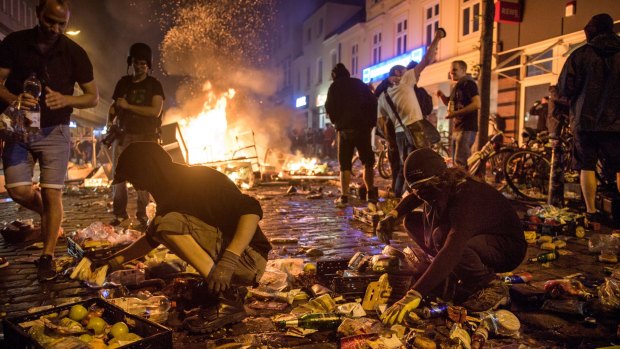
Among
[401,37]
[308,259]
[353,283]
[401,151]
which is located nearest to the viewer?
[353,283]

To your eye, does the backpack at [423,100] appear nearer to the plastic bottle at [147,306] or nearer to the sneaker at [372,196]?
the sneaker at [372,196]

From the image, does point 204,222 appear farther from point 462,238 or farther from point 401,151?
point 401,151

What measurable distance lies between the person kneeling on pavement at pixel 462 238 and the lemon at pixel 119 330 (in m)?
1.59

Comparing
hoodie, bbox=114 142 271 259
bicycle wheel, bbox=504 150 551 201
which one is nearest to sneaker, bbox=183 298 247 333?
hoodie, bbox=114 142 271 259

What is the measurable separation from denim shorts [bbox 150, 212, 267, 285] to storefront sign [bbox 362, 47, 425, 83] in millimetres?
21079

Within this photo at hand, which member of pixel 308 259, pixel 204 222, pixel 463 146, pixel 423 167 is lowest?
pixel 308 259

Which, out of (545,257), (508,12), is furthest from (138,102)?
(508,12)

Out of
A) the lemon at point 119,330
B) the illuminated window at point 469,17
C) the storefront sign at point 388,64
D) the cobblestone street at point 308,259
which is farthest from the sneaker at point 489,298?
the storefront sign at point 388,64

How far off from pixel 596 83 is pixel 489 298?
4.17 metres

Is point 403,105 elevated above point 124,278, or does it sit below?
above

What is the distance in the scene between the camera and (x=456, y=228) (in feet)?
9.64

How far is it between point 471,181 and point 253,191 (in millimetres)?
8229

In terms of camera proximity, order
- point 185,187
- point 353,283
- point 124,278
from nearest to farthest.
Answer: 1. point 185,187
2. point 353,283
3. point 124,278

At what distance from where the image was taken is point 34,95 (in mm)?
3920
